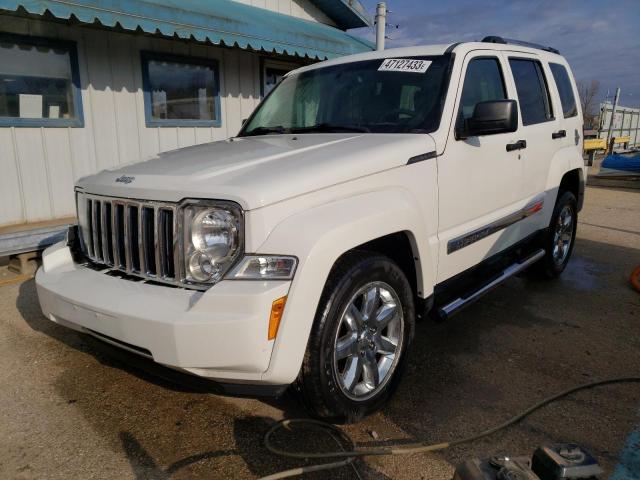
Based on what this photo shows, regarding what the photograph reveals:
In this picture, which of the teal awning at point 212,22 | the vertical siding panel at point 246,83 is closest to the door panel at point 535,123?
the teal awning at point 212,22

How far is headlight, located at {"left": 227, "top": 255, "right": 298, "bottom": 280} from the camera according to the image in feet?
6.75

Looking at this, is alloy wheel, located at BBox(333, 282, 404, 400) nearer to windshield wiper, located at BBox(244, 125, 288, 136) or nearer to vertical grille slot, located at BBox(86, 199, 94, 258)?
vertical grille slot, located at BBox(86, 199, 94, 258)

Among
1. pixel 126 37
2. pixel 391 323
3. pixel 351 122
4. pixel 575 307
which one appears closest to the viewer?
pixel 391 323

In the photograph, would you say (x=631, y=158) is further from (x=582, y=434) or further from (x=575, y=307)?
(x=582, y=434)

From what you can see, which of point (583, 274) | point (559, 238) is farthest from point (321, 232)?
point (583, 274)

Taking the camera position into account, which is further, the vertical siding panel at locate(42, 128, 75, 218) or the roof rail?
the vertical siding panel at locate(42, 128, 75, 218)

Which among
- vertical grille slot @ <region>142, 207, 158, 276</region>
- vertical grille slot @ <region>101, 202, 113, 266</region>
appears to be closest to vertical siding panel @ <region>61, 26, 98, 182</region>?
vertical grille slot @ <region>101, 202, 113, 266</region>

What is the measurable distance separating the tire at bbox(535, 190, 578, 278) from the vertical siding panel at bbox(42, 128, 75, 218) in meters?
5.73

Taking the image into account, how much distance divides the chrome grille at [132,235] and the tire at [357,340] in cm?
72

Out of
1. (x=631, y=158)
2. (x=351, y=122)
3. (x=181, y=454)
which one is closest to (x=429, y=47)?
(x=351, y=122)

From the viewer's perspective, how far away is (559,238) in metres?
5.04

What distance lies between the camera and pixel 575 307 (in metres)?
4.34

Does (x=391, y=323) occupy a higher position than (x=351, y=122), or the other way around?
(x=351, y=122)

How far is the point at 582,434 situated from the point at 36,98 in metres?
6.56
